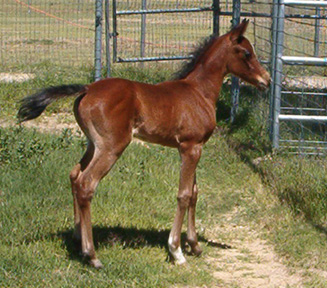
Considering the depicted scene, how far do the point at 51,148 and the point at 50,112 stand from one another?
2.21 m

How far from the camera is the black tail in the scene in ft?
16.8

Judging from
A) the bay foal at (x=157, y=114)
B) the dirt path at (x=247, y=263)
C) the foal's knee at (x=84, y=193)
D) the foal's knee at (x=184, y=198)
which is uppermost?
the bay foal at (x=157, y=114)

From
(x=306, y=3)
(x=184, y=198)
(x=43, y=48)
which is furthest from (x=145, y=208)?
(x=43, y=48)

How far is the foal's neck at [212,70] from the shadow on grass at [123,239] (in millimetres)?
1361

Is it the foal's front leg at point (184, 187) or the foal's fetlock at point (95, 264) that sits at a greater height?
the foal's front leg at point (184, 187)

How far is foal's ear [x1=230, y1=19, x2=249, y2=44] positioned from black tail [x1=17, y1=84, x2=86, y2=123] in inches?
61.5

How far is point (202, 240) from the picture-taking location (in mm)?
6195

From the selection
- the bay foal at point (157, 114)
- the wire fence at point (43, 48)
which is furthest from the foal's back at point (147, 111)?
the wire fence at point (43, 48)

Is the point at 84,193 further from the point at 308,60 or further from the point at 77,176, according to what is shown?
the point at 308,60

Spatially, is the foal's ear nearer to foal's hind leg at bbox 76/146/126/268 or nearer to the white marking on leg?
foal's hind leg at bbox 76/146/126/268

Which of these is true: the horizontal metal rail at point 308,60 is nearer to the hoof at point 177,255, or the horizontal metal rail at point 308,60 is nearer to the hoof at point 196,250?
the hoof at point 196,250

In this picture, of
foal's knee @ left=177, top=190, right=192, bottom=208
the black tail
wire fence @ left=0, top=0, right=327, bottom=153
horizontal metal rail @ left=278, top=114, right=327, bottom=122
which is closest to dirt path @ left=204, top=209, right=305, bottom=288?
foal's knee @ left=177, top=190, right=192, bottom=208

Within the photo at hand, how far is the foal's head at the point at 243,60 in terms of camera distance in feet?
19.3

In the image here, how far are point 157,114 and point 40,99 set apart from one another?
3.18 ft
